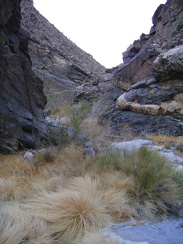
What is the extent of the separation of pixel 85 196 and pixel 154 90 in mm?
10054

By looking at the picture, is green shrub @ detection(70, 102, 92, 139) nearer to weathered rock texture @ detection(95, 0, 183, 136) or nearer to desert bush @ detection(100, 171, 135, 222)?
weathered rock texture @ detection(95, 0, 183, 136)

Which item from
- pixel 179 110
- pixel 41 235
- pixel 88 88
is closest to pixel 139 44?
pixel 88 88

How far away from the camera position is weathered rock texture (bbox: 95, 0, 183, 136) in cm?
1106

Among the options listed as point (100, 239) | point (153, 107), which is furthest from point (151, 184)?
point (153, 107)

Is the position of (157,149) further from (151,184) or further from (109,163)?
(151,184)

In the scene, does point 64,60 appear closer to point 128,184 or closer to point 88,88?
point 88,88

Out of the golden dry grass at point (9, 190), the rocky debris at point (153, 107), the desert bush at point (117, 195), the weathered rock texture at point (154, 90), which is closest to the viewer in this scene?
the desert bush at point (117, 195)

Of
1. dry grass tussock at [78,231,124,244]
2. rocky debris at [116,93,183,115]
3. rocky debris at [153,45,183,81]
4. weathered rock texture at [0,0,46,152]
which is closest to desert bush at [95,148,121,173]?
dry grass tussock at [78,231,124,244]

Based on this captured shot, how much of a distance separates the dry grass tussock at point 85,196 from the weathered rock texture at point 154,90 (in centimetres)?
694

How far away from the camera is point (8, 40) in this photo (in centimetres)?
671

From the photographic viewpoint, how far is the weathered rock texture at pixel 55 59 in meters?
22.3

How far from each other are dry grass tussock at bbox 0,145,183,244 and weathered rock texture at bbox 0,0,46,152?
1.52 meters

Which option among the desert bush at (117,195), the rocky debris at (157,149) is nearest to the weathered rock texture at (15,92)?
the rocky debris at (157,149)

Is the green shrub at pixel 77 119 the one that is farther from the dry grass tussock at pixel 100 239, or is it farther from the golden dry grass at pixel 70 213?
the dry grass tussock at pixel 100 239
